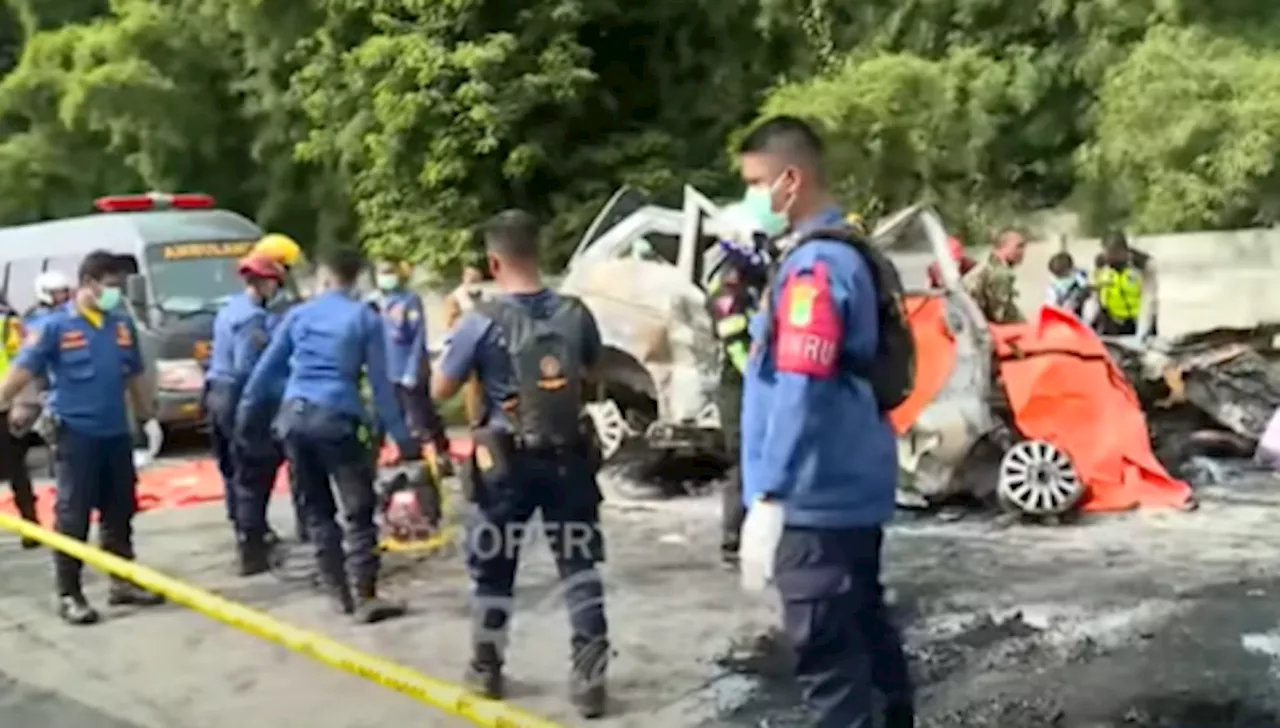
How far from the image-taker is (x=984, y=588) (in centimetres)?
903

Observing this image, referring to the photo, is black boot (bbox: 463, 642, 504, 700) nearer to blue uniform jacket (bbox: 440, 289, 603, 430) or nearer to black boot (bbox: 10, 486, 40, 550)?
blue uniform jacket (bbox: 440, 289, 603, 430)

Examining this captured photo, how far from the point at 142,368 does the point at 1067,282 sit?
8288 millimetres

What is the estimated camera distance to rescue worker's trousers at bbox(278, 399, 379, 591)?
26.7 feet

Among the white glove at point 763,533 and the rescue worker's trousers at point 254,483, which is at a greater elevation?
the white glove at point 763,533

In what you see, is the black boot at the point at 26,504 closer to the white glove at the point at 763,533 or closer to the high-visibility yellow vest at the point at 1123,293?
the white glove at the point at 763,533

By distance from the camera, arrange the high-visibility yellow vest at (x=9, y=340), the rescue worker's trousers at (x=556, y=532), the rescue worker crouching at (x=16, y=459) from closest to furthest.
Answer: the rescue worker's trousers at (x=556, y=532) → the rescue worker crouching at (x=16, y=459) → the high-visibility yellow vest at (x=9, y=340)

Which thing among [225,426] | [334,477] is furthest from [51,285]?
[334,477]

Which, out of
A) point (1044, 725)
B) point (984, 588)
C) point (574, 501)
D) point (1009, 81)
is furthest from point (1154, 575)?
point (1009, 81)

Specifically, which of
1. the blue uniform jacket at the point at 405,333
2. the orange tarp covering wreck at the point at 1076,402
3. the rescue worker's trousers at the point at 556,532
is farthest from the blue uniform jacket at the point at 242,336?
the orange tarp covering wreck at the point at 1076,402

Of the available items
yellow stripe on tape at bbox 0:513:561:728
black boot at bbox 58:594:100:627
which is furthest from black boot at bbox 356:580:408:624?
black boot at bbox 58:594:100:627

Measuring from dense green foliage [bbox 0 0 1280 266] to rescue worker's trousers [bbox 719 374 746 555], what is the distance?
925 cm

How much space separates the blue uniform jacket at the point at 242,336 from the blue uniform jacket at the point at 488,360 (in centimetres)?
278

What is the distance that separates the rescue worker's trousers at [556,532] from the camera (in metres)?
6.64

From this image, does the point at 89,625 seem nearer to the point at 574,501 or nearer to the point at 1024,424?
the point at 574,501
